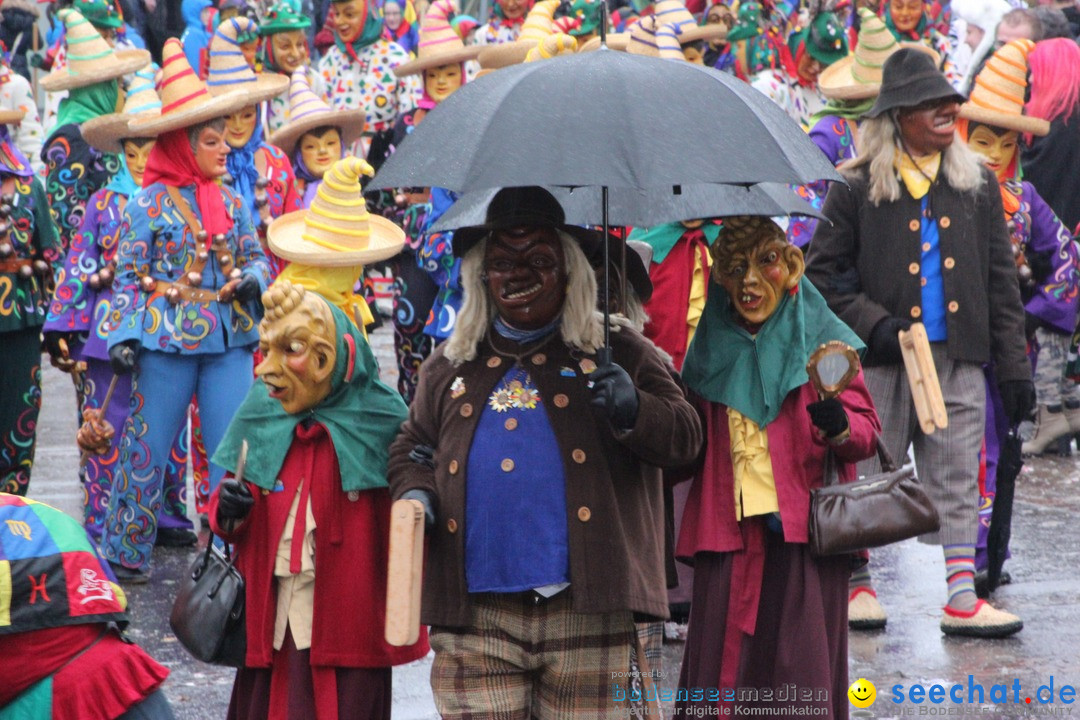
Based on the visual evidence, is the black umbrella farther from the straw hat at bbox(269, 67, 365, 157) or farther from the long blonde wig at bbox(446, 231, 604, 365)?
the straw hat at bbox(269, 67, 365, 157)

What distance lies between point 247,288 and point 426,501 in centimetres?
333

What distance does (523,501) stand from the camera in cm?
448

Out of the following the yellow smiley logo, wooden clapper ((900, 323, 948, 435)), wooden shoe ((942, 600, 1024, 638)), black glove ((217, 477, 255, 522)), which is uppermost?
black glove ((217, 477, 255, 522))

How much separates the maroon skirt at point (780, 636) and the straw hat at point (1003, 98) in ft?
10.4

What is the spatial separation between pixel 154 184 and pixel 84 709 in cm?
403

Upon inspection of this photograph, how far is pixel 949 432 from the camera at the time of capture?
6.95 m

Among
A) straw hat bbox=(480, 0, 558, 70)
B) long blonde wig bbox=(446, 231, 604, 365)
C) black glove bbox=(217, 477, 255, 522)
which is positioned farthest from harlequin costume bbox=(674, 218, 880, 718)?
straw hat bbox=(480, 0, 558, 70)

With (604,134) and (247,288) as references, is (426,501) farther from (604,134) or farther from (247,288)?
(247,288)

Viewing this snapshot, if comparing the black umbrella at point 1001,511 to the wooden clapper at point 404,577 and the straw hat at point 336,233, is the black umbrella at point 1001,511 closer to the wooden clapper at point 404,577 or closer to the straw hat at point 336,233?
the straw hat at point 336,233

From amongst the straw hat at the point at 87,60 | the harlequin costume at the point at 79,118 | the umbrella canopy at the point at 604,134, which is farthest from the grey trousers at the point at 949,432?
the straw hat at the point at 87,60

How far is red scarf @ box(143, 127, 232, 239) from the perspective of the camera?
766 cm

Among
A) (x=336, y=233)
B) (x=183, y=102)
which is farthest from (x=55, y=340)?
(x=336, y=233)

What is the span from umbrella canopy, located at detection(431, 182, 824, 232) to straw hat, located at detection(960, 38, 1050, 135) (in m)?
2.70

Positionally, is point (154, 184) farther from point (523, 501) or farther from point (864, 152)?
point (523, 501)
